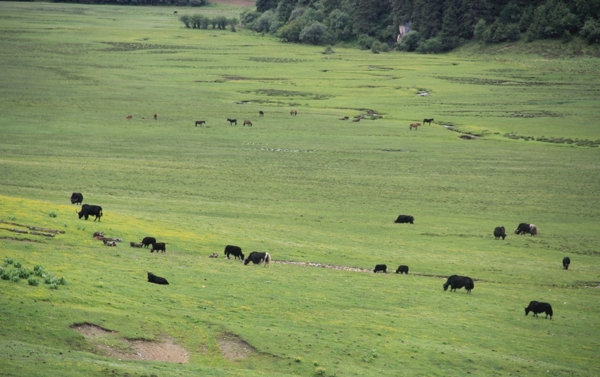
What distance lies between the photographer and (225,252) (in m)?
33.0

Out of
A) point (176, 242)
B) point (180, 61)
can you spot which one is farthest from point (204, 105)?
point (176, 242)

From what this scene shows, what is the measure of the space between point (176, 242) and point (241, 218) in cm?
894

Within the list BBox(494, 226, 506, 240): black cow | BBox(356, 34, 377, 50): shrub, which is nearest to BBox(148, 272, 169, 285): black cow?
BBox(494, 226, 506, 240): black cow

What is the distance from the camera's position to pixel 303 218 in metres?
44.5

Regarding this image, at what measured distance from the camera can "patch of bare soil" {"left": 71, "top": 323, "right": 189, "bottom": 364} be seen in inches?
800

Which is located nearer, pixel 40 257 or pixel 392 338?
pixel 392 338

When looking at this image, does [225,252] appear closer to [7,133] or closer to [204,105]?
[7,133]

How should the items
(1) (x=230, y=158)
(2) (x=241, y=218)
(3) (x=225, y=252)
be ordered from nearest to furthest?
(3) (x=225, y=252) → (2) (x=241, y=218) → (1) (x=230, y=158)

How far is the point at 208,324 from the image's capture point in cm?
2294

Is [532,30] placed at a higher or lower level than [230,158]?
higher

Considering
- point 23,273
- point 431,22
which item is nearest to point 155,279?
point 23,273

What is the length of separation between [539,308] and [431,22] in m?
139

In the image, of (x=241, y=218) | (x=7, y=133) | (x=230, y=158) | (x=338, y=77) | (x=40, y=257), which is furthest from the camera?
(x=338, y=77)

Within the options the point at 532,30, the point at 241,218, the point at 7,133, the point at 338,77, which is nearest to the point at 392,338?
the point at 241,218
